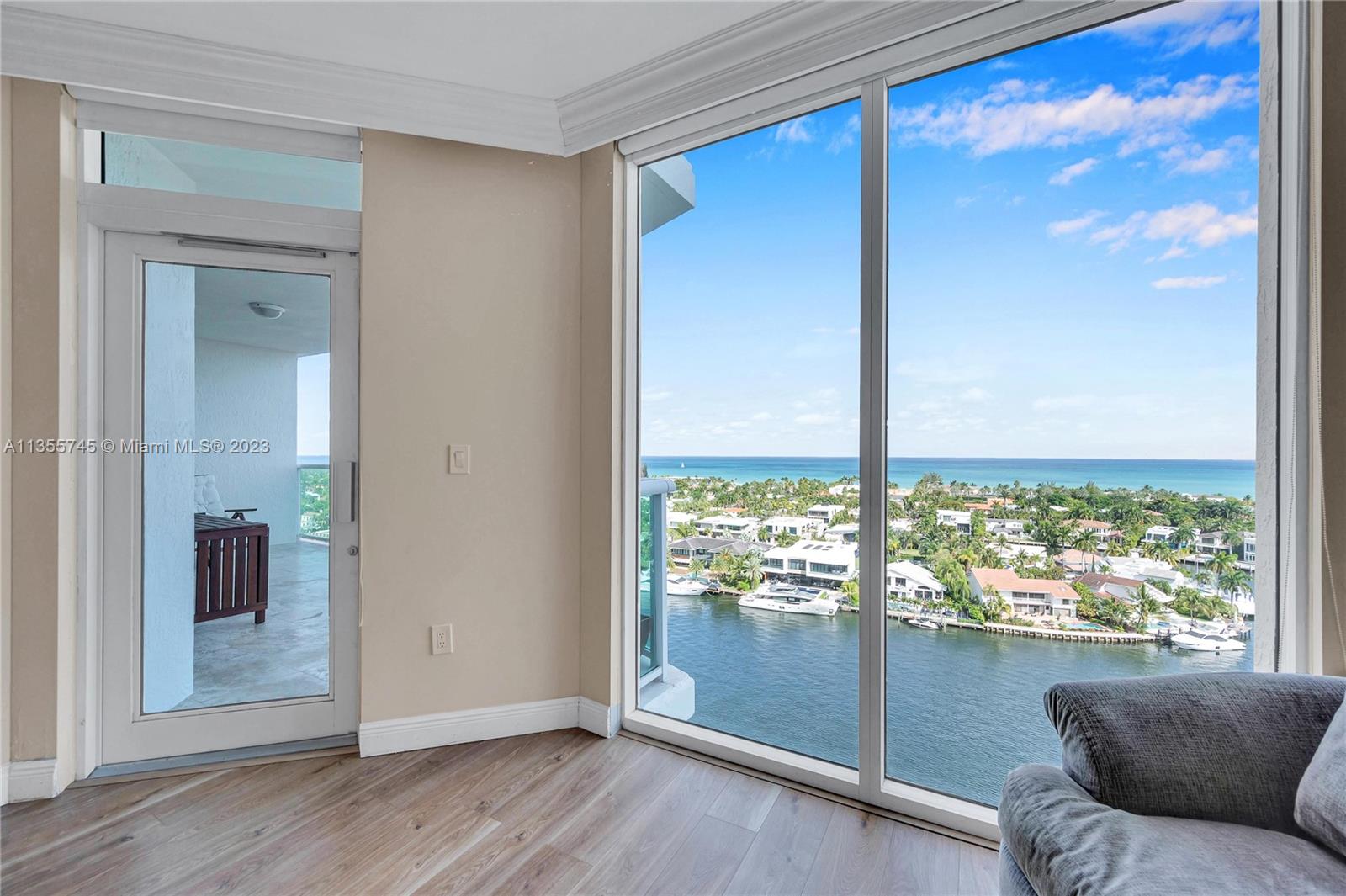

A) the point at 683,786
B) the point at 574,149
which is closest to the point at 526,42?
the point at 574,149

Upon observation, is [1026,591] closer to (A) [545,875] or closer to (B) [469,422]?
(A) [545,875]

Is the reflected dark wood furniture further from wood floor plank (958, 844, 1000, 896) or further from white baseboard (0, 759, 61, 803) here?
wood floor plank (958, 844, 1000, 896)

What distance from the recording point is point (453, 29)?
2037mm

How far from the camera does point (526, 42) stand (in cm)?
210

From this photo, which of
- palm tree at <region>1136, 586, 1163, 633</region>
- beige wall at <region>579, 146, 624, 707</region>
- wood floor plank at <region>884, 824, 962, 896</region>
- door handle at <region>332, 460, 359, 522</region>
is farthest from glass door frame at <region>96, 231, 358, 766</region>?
palm tree at <region>1136, 586, 1163, 633</region>

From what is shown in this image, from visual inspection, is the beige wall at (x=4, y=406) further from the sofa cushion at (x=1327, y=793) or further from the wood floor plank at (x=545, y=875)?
the sofa cushion at (x=1327, y=793)

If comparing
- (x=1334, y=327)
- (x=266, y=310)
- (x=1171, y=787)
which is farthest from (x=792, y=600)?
(x=266, y=310)

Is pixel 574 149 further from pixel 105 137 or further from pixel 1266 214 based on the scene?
pixel 1266 214

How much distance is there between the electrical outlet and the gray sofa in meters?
2.02

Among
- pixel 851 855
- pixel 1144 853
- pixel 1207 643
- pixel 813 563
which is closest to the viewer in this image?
pixel 1144 853

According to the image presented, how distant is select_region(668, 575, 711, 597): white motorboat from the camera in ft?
Result: 8.64

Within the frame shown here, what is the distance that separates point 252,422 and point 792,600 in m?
2.24

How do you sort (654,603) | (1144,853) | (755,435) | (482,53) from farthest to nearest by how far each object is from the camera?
(654,603) < (755,435) < (482,53) < (1144,853)

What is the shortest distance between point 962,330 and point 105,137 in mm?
3139
